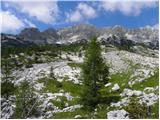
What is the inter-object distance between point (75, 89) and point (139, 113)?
2744 centimetres

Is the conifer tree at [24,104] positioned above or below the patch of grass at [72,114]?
above

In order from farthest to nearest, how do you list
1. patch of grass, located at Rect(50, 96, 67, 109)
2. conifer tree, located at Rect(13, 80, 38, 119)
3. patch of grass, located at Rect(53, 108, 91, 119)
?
patch of grass, located at Rect(50, 96, 67, 109) → conifer tree, located at Rect(13, 80, 38, 119) → patch of grass, located at Rect(53, 108, 91, 119)

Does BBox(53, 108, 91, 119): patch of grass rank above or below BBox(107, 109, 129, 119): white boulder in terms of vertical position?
below

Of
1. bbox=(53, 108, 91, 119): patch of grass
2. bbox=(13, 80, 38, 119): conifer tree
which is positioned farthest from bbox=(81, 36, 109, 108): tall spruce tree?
bbox=(13, 80, 38, 119): conifer tree

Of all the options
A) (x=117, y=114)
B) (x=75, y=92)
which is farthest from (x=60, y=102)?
(x=117, y=114)

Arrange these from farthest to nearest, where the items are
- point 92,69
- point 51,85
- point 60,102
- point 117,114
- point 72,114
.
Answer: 1. point 51,85
2. point 60,102
3. point 92,69
4. point 72,114
5. point 117,114

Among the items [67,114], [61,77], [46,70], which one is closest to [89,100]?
[67,114]

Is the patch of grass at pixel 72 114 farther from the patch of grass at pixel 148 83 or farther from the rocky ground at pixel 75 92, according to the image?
the patch of grass at pixel 148 83

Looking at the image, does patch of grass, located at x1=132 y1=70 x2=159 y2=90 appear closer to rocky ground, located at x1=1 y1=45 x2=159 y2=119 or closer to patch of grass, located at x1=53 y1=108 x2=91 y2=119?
rocky ground, located at x1=1 y1=45 x2=159 y2=119

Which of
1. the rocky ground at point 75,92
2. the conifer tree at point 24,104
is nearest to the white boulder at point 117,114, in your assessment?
the rocky ground at point 75,92

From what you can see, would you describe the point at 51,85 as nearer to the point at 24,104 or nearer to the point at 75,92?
the point at 75,92

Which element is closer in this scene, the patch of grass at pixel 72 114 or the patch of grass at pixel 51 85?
the patch of grass at pixel 72 114

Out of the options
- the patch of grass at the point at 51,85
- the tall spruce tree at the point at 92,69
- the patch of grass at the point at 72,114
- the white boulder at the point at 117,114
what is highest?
the tall spruce tree at the point at 92,69

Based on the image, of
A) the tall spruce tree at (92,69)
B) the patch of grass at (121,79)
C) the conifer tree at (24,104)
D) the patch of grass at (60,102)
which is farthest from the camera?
the patch of grass at (121,79)
